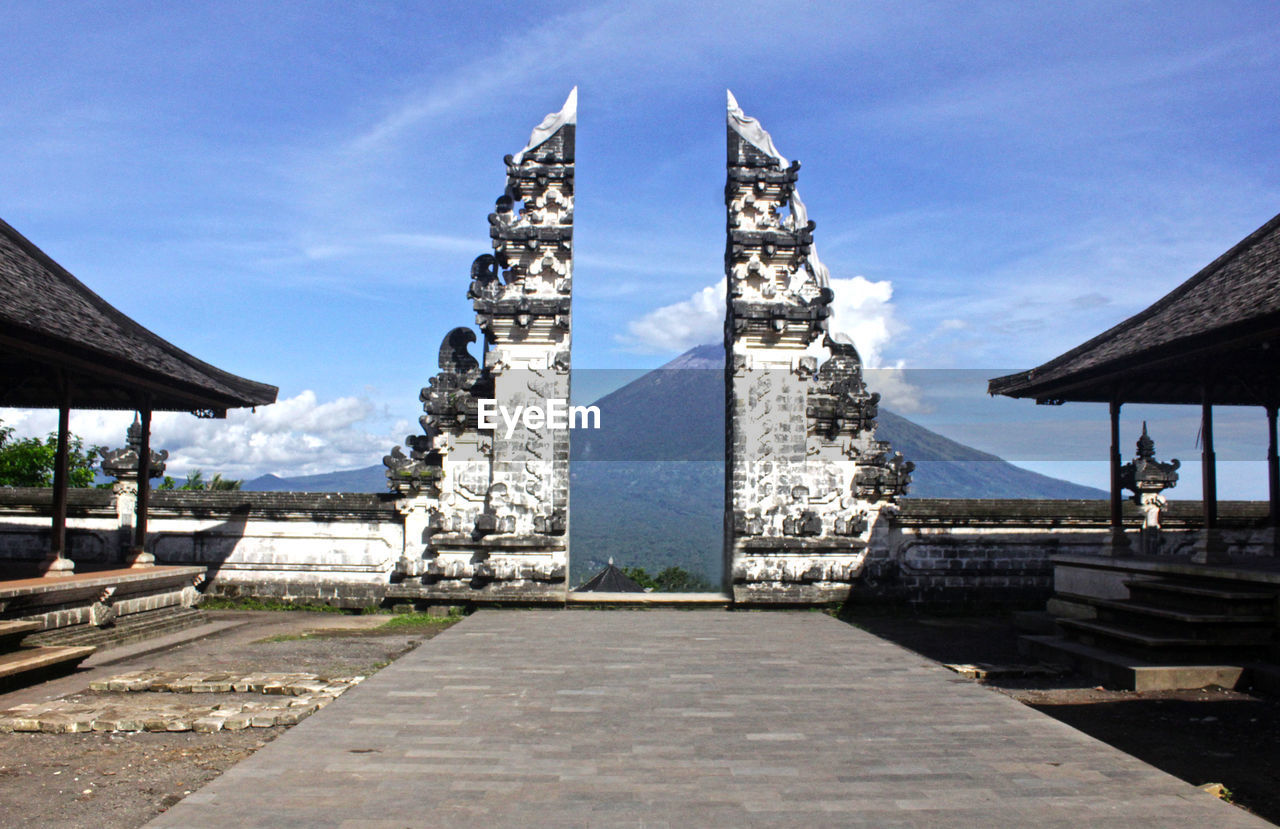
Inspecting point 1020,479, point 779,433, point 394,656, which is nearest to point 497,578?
point 394,656

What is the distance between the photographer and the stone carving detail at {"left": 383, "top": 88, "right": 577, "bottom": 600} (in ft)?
42.3

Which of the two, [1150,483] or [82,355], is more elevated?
[82,355]

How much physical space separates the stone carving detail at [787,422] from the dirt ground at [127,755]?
575cm

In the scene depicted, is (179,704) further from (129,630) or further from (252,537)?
(252,537)

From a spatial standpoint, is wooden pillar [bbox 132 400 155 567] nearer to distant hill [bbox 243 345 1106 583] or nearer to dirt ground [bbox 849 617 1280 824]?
dirt ground [bbox 849 617 1280 824]

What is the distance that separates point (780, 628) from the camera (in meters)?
11.2

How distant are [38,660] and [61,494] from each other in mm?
3574

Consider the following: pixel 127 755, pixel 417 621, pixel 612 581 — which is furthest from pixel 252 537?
pixel 612 581

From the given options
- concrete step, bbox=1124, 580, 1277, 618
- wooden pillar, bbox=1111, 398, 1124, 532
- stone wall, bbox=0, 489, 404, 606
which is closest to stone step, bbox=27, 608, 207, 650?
stone wall, bbox=0, 489, 404, 606

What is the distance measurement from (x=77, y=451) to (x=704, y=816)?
2951 centimetres

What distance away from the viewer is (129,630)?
1053 centimetres

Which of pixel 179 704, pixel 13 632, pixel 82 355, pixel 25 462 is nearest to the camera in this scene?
pixel 179 704

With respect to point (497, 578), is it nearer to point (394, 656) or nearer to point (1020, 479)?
point (394, 656)

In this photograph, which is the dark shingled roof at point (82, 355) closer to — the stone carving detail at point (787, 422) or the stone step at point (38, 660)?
the stone step at point (38, 660)
